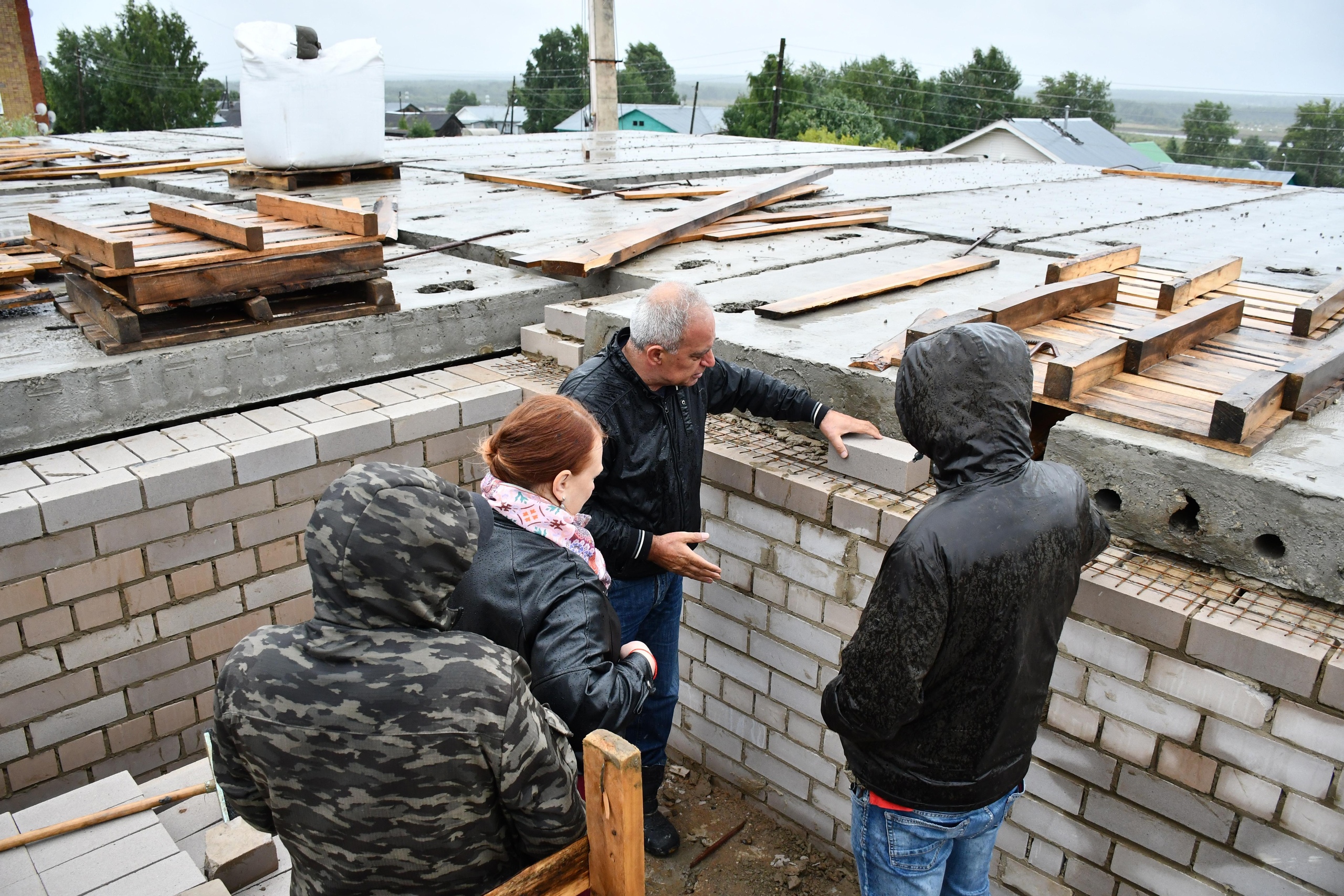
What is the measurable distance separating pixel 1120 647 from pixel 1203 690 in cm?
26

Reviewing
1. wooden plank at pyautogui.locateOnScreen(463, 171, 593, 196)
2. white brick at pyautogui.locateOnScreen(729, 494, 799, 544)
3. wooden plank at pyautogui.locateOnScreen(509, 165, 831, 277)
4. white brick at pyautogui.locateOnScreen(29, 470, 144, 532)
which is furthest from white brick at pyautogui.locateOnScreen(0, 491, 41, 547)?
wooden plank at pyautogui.locateOnScreen(463, 171, 593, 196)

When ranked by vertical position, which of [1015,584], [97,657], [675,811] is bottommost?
[675,811]

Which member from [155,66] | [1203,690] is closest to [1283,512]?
[1203,690]

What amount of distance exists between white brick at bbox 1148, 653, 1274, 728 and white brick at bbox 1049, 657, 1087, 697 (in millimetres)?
221

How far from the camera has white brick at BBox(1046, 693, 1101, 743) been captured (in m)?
3.24

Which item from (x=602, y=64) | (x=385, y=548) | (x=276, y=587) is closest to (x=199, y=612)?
(x=276, y=587)

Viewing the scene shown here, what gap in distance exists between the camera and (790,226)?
7461 millimetres

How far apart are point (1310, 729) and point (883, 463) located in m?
1.64

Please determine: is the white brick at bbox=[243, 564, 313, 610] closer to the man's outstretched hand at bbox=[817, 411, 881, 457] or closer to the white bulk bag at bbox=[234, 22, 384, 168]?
the man's outstretched hand at bbox=[817, 411, 881, 457]

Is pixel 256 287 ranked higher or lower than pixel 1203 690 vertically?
higher

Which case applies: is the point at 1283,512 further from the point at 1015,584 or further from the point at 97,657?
the point at 97,657

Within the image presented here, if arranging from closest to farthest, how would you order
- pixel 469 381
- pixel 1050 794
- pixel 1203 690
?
pixel 1203 690
pixel 1050 794
pixel 469 381

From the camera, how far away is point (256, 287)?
4.79 metres

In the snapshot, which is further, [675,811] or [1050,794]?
[675,811]
